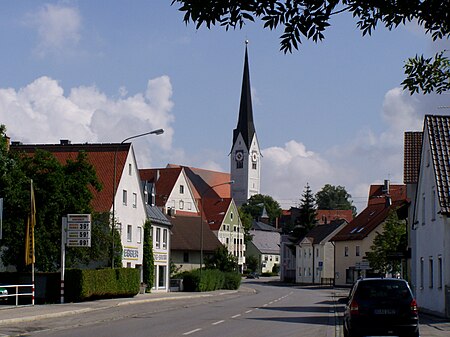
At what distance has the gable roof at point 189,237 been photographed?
248ft

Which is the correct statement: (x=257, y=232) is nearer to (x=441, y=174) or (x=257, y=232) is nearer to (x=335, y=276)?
(x=335, y=276)

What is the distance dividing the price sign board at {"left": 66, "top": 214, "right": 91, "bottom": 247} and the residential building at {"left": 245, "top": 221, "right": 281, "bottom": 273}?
363ft

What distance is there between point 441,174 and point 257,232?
417 feet

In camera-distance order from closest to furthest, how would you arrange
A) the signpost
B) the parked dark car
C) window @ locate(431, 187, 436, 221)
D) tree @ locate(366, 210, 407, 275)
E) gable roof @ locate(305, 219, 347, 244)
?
the parked dark car → window @ locate(431, 187, 436, 221) → the signpost → tree @ locate(366, 210, 407, 275) → gable roof @ locate(305, 219, 347, 244)

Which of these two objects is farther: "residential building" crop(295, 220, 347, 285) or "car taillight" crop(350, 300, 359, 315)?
"residential building" crop(295, 220, 347, 285)

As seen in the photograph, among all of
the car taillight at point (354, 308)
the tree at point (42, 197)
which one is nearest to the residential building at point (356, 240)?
the tree at point (42, 197)

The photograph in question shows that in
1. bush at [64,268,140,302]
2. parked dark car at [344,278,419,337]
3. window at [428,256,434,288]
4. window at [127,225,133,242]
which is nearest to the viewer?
parked dark car at [344,278,419,337]

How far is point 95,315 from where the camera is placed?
31406mm

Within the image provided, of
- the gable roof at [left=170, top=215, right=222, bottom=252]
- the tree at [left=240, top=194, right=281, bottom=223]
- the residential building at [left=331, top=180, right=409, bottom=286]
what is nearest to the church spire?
the tree at [left=240, top=194, right=281, bottom=223]

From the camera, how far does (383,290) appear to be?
1855cm

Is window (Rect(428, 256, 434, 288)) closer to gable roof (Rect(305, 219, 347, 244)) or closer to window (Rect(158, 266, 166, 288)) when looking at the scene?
window (Rect(158, 266, 166, 288))

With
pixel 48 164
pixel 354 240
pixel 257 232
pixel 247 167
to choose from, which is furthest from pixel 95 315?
pixel 247 167

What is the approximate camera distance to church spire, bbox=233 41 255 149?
153125mm

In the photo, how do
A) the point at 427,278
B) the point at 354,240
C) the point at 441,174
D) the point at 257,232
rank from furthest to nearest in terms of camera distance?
the point at 257,232 → the point at 354,240 → the point at 427,278 → the point at 441,174
